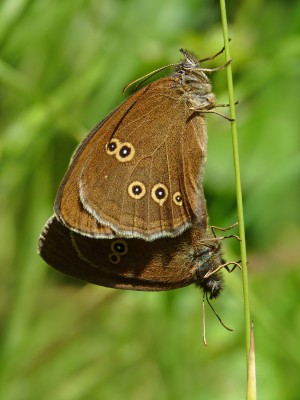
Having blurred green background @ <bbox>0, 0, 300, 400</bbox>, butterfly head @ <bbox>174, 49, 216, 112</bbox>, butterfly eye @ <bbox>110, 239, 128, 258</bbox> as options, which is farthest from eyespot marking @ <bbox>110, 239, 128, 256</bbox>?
blurred green background @ <bbox>0, 0, 300, 400</bbox>

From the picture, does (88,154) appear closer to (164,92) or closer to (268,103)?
(164,92)

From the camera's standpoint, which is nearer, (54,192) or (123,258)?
(123,258)

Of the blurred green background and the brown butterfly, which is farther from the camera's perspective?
the blurred green background

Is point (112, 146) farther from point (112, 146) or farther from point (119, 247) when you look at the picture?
point (119, 247)

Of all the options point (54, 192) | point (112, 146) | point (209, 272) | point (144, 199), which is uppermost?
point (54, 192)

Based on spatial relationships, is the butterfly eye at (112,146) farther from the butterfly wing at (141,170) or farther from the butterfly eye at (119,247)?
the butterfly eye at (119,247)

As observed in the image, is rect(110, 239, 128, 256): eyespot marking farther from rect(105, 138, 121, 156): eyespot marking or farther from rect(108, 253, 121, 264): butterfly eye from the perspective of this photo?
rect(105, 138, 121, 156): eyespot marking

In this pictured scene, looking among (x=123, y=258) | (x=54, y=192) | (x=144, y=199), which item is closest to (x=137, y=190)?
(x=144, y=199)
